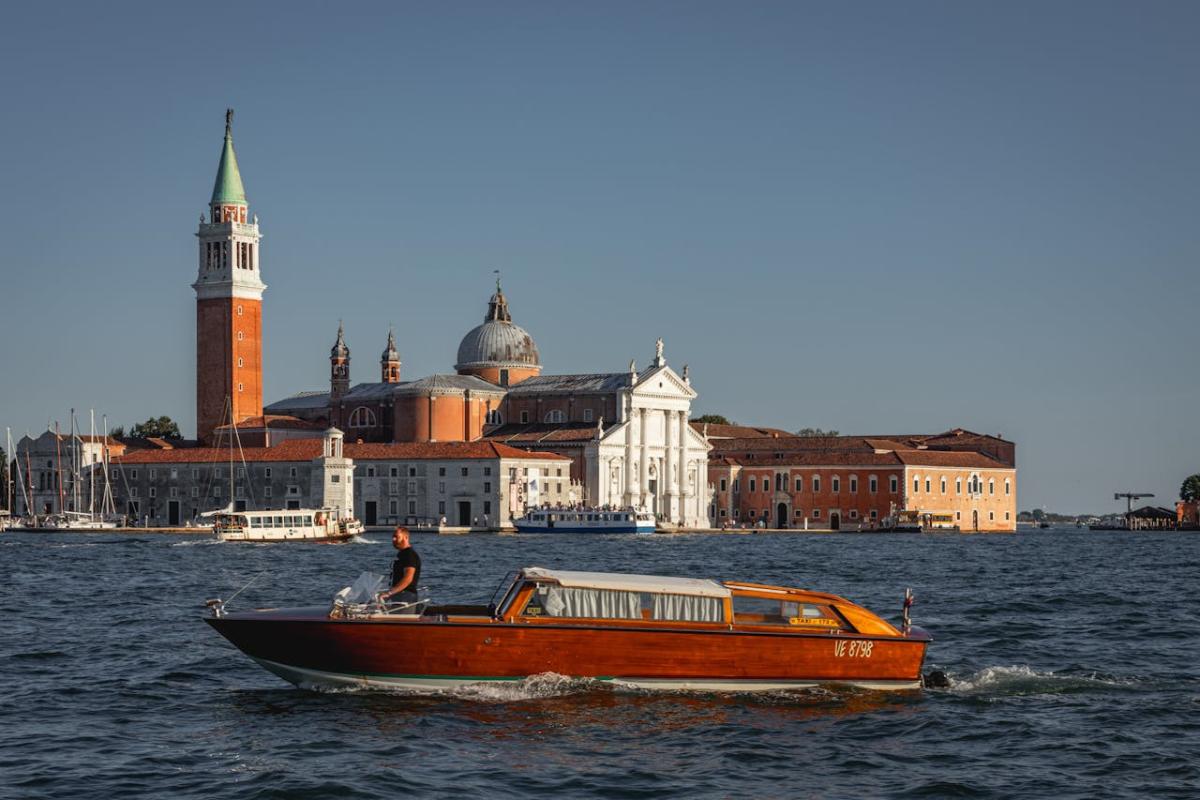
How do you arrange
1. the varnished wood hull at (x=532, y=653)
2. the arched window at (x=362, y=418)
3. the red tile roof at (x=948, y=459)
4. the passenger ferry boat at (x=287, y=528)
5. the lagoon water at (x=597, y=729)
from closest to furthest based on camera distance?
the lagoon water at (x=597, y=729)
the varnished wood hull at (x=532, y=653)
the passenger ferry boat at (x=287, y=528)
the arched window at (x=362, y=418)
the red tile roof at (x=948, y=459)

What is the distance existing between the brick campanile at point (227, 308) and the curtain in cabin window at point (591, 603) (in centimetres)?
8650

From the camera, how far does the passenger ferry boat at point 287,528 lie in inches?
3004

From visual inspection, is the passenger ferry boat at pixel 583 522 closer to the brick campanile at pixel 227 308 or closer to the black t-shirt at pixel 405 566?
the brick campanile at pixel 227 308

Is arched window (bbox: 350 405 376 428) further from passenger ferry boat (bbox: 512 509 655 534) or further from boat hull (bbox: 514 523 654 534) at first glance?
boat hull (bbox: 514 523 654 534)

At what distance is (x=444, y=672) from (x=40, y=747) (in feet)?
13.8

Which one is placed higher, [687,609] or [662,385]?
[662,385]

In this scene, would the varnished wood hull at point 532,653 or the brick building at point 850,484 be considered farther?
the brick building at point 850,484

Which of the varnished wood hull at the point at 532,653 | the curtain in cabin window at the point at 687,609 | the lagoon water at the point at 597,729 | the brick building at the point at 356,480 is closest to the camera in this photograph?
the lagoon water at the point at 597,729

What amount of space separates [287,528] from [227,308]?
93.0 feet

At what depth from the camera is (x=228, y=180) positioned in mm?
104750

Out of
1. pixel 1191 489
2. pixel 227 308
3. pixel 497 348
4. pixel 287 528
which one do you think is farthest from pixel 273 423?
pixel 1191 489

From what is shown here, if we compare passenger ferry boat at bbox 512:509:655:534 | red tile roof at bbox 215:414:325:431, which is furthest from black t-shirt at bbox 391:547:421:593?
red tile roof at bbox 215:414:325:431

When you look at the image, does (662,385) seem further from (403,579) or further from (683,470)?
(403,579)

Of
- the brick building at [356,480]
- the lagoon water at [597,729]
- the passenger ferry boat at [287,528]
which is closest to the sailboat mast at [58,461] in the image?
the brick building at [356,480]
